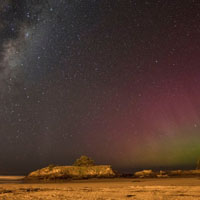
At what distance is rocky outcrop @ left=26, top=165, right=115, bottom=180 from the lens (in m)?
62.9

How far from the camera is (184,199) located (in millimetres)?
15898

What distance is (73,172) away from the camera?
211ft

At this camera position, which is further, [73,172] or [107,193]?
[73,172]

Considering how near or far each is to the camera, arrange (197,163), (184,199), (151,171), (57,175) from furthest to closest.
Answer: (197,163)
(151,171)
(57,175)
(184,199)

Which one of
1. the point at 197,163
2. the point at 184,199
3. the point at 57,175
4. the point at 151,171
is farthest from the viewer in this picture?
the point at 197,163

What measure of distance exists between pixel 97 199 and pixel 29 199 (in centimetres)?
428

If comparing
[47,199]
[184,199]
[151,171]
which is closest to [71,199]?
[47,199]

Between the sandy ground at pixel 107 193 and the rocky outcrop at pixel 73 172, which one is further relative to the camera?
the rocky outcrop at pixel 73 172

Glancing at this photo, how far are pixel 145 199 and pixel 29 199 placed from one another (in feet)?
23.8

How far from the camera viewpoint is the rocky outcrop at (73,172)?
62.9m

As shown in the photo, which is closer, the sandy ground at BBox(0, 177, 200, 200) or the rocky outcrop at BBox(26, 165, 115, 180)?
the sandy ground at BBox(0, 177, 200, 200)

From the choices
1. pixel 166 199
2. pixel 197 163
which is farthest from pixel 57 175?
pixel 166 199

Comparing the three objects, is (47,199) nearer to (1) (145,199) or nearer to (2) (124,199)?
(2) (124,199)

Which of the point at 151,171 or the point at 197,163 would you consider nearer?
the point at 151,171
